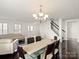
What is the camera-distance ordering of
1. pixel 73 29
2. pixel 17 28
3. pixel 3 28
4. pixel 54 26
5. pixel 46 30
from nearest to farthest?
pixel 3 28
pixel 17 28
pixel 73 29
pixel 54 26
pixel 46 30

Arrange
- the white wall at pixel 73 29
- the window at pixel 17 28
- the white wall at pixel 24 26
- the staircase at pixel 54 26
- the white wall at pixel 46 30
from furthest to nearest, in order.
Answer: the white wall at pixel 46 30 < the staircase at pixel 54 26 < the white wall at pixel 73 29 < the window at pixel 17 28 < the white wall at pixel 24 26

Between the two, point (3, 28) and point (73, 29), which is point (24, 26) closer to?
point (3, 28)

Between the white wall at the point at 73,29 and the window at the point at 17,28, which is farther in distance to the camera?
the white wall at the point at 73,29

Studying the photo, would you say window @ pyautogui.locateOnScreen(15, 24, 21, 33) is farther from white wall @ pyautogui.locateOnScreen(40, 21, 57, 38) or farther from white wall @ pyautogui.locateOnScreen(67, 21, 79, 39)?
white wall @ pyautogui.locateOnScreen(67, 21, 79, 39)

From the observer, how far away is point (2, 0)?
5.68 m

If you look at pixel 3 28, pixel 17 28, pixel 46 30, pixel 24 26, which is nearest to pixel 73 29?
pixel 46 30

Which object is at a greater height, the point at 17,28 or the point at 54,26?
the point at 54,26

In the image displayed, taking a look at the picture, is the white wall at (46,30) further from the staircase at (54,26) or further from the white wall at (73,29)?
the white wall at (73,29)

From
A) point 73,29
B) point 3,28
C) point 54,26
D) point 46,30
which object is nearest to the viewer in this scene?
point 3,28

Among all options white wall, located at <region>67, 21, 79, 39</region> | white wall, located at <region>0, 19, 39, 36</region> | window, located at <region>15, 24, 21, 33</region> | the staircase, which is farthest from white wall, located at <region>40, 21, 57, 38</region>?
window, located at <region>15, 24, 21, 33</region>

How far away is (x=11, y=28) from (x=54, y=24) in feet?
14.7

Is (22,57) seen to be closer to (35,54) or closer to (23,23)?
(35,54)

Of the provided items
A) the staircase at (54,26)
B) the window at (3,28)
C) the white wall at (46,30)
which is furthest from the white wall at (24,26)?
the staircase at (54,26)

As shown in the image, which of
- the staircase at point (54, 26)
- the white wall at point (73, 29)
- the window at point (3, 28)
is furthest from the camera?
the staircase at point (54, 26)
